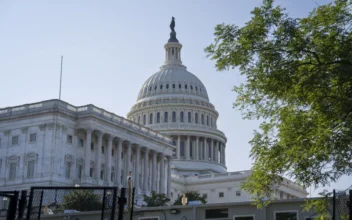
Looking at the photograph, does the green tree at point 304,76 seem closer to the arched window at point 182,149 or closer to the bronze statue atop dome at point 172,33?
the arched window at point 182,149

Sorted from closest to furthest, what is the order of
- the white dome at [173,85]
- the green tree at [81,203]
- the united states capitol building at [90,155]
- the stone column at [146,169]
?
the green tree at [81,203], the united states capitol building at [90,155], the stone column at [146,169], the white dome at [173,85]

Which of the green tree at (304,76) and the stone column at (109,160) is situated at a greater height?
the stone column at (109,160)

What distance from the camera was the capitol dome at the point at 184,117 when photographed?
156 m

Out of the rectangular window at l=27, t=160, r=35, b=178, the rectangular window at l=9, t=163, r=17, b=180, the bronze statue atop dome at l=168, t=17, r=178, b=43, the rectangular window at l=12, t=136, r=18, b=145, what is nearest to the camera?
the rectangular window at l=27, t=160, r=35, b=178

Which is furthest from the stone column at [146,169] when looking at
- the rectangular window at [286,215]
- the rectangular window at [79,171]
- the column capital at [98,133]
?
the rectangular window at [286,215]

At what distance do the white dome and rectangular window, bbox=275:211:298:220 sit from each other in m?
128

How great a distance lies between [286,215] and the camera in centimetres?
3650

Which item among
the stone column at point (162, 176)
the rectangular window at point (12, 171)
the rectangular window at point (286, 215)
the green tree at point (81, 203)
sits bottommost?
the rectangular window at point (286, 215)

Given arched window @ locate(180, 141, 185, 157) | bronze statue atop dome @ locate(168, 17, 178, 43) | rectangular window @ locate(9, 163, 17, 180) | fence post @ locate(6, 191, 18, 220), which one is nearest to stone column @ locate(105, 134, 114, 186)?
rectangular window @ locate(9, 163, 17, 180)

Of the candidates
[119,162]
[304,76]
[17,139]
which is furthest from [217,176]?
[304,76]

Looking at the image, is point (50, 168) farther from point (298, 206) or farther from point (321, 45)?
point (321, 45)

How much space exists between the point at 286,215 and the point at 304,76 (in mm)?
13381

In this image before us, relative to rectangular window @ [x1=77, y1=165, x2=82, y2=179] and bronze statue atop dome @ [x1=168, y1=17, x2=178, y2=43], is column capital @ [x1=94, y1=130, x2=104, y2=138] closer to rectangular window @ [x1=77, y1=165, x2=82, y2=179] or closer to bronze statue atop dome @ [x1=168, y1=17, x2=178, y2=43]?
rectangular window @ [x1=77, y1=165, x2=82, y2=179]

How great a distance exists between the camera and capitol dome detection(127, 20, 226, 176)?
6147 inches
